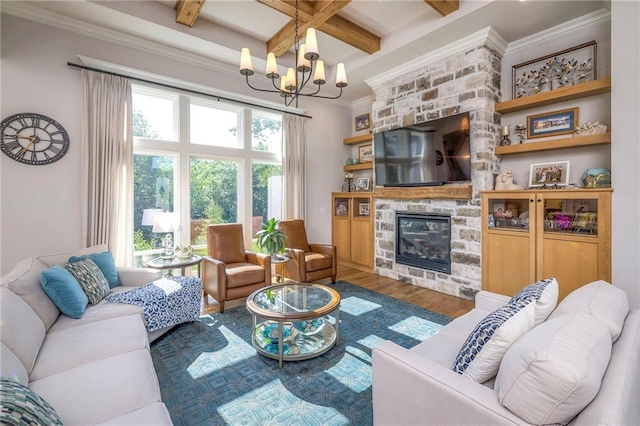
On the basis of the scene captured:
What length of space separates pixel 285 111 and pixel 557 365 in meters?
4.72

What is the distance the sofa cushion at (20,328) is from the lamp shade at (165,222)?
1551 millimetres

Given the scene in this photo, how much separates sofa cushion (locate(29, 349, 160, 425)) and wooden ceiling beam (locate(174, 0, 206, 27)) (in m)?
3.31

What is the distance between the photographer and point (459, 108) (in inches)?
148

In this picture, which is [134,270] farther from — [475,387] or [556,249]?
[556,249]

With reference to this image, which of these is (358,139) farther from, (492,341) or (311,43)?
(492,341)

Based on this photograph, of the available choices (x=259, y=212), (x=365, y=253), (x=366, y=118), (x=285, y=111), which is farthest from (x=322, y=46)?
(x=365, y=253)

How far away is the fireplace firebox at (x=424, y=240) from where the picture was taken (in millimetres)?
4000

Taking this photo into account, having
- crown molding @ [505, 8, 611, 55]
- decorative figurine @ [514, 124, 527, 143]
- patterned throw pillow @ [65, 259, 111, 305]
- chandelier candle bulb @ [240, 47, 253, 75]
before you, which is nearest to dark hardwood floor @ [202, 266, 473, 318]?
patterned throw pillow @ [65, 259, 111, 305]

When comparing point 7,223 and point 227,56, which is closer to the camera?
point 7,223

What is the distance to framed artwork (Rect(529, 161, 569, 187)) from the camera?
327 centimetres

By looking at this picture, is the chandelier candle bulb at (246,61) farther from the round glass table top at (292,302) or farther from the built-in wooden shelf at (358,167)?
the built-in wooden shelf at (358,167)

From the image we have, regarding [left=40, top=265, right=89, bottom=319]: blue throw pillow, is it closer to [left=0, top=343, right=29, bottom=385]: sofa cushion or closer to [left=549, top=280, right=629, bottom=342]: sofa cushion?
[left=0, top=343, right=29, bottom=385]: sofa cushion

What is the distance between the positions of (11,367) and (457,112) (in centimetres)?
454

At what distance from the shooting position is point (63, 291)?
6.72ft
